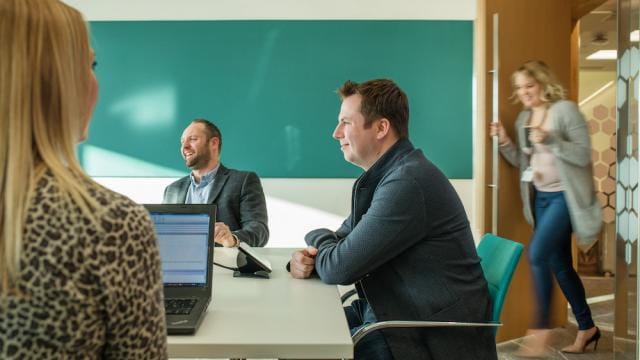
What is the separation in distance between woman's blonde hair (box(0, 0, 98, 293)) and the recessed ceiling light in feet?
21.4

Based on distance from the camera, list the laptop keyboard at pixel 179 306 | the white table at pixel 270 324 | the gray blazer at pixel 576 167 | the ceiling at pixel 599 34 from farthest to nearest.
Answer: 1. the ceiling at pixel 599 34
2. the gray blazer at pixel 576 167
3. the laptop keyboard at pixel 179 306
4. the white table at pixel 270 324

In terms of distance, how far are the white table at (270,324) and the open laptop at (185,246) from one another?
80 millimetres

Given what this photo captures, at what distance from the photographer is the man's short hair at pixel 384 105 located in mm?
2125

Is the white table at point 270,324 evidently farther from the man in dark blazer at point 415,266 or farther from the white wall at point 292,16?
the white wall at point 292,16

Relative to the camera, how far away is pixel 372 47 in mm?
4539

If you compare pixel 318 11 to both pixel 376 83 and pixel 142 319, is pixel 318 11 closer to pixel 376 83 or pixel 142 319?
pixel 376 83

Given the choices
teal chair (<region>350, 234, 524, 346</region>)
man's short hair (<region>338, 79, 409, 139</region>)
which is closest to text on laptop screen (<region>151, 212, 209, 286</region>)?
teal chair (<region>350, 234, 524, 346</region>)

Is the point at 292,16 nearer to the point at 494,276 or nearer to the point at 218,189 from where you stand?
the point at 218,189

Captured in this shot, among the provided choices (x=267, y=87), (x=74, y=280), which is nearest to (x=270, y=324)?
(x=74, y=280)

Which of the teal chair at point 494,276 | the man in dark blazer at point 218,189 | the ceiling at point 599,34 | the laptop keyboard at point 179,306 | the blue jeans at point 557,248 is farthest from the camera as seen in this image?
the ceiling at point 599,34

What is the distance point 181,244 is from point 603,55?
602 cm

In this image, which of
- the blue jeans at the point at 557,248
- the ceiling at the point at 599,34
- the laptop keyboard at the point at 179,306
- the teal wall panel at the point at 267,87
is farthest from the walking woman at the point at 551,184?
the laptop keyboard at the point at 179,306

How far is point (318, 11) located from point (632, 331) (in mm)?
2937

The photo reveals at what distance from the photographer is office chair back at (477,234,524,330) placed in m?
1.89
